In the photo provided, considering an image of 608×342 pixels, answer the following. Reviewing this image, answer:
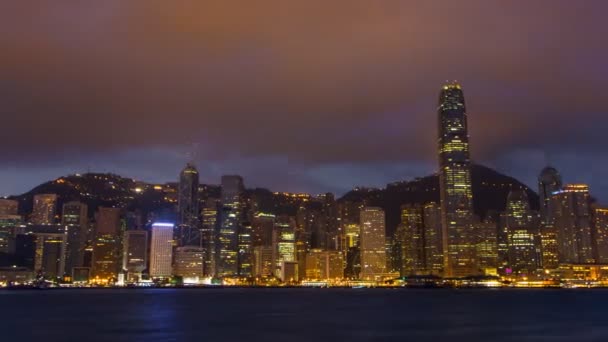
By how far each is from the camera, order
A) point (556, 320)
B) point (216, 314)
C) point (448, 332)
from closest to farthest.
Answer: point (448, 332) < point (556, 320) < point (216, 314)

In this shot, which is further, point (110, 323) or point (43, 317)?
point (43, 317)

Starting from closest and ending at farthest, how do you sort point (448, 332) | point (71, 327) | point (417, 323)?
point (448, 332)
point (71, 327)
point (417, 323)

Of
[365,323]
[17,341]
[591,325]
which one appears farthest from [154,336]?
[591,325]

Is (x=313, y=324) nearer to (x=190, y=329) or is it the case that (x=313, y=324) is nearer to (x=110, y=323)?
(x=190, y=329)

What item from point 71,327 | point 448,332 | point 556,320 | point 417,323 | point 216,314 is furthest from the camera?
point 216,314

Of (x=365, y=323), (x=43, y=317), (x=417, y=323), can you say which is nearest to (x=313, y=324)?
(x=365, y=323)

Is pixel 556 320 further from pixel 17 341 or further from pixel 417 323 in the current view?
pixel 17 341

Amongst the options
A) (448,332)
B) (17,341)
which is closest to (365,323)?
(448,332)

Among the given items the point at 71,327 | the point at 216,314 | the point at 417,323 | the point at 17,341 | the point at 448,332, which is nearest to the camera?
the point at 17,341

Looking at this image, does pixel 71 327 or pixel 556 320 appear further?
pixel 556 320
